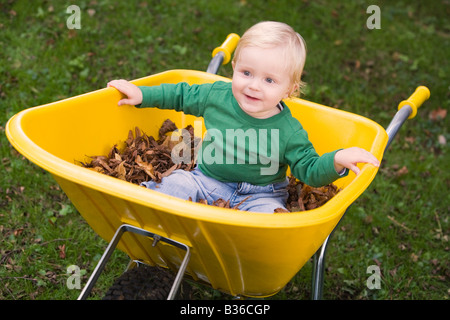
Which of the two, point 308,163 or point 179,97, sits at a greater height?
point 179,97

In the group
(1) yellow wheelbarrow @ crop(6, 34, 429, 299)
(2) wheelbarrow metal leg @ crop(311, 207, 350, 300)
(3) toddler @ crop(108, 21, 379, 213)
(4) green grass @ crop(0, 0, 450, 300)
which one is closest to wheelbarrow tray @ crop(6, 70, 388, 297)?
(1) yellow wheelbarrow @ crop(6, 34, 429, 299)

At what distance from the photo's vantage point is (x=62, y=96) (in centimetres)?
343

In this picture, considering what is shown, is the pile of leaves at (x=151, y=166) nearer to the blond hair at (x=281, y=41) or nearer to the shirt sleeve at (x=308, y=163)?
the shirt sleeve at (x=308, y=163)

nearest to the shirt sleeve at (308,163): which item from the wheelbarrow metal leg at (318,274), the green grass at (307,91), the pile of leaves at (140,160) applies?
the wheelbarrow metal leg at (318,274)

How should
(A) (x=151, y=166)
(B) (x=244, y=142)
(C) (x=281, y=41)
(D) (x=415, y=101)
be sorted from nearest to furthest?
(C) (x=281, y=41) < (B) (x=244, y=142) < (A) (x=151, y=166) < (D) (x=415, y=101)

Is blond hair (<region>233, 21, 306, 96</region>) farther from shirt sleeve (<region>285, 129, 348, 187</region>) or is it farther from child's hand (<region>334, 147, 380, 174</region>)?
child's hand (<region>334, 147, 380, 174</region>)

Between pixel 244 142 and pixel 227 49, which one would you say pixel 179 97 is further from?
pixel 227 49

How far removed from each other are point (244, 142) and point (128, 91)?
522 millimetres

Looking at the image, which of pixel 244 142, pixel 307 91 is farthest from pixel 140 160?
pixel 307 91

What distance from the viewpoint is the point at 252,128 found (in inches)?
75.1

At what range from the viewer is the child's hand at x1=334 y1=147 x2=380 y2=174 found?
5.15 ft

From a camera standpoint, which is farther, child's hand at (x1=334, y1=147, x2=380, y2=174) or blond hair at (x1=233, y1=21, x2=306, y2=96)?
blond hair at (x1=233, y1=21, x2=306, y2=96)

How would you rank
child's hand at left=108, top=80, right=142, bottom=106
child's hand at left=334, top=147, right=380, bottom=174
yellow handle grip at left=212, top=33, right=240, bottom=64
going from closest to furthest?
child's hand at left=334, top=147, right=380, bottom=174 → child's hand at left=108, top=80, right=142, bottom=106 → yellow handle grip at left=212, top=33, right=240, bottom=64

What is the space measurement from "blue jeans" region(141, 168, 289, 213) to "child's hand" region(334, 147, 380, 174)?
1.13ft
